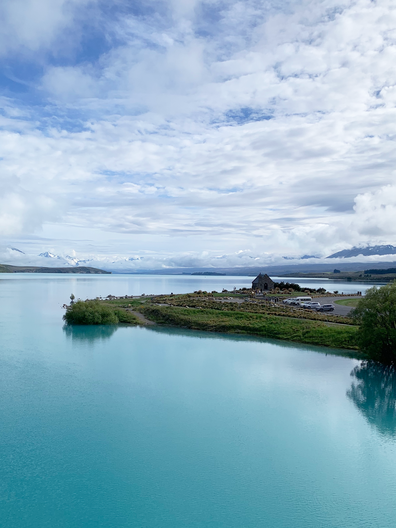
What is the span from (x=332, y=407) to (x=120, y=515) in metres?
14.5

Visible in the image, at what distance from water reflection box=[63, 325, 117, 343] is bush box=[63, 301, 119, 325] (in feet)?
2.24

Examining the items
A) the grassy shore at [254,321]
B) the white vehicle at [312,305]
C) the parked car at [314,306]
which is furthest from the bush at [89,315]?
the parked car at [314,306]

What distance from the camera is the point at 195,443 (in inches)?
687

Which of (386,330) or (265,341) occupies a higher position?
(386,330)

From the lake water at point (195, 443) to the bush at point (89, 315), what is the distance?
53.8ft

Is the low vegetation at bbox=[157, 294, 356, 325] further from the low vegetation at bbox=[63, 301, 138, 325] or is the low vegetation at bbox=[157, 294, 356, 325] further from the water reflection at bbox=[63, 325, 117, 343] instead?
the water reflection at bbox=[63, 325, 117, 343]

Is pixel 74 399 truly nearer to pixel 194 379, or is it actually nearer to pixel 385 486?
pixel 194 379

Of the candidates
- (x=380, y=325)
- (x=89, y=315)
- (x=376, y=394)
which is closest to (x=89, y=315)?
(x=89, y=315)

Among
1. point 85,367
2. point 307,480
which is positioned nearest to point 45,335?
point 85,367

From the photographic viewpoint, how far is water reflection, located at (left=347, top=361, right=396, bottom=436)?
21.8 m

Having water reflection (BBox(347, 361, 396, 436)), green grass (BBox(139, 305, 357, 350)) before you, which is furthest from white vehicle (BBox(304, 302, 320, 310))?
water reflection (BBox(347, 361, 396, 436))

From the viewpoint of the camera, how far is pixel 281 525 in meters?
12.2

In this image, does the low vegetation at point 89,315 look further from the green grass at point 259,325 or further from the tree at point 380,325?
the tree at point 380,325

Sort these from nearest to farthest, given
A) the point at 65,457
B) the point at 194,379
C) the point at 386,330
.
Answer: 1. the point at 65,457
2. the point at 194,379
3. the point at 386,330
